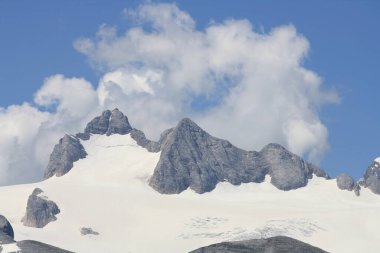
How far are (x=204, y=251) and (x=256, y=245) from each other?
8750 mm

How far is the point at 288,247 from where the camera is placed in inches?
6885

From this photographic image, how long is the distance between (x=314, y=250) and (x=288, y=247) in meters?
7.01

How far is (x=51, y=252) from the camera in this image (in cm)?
19912

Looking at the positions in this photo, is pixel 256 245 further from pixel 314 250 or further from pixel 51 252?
pixel 51 252

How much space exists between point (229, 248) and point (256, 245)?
4.34m

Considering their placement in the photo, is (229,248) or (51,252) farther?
(51,252)

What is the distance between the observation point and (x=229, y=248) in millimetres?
176625

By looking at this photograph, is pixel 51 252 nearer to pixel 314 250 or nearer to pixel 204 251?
pixel 204 251

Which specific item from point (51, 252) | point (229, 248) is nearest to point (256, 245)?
point (229, 248)

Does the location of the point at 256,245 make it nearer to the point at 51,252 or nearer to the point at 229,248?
the point at 229,248

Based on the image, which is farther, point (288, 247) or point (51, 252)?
point (51, 252)

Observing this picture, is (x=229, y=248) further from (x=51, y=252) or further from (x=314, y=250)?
(x=51, y=252)

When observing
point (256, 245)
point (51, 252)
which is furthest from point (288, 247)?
point (51, 252)

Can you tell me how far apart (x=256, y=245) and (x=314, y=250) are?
34.5ft
